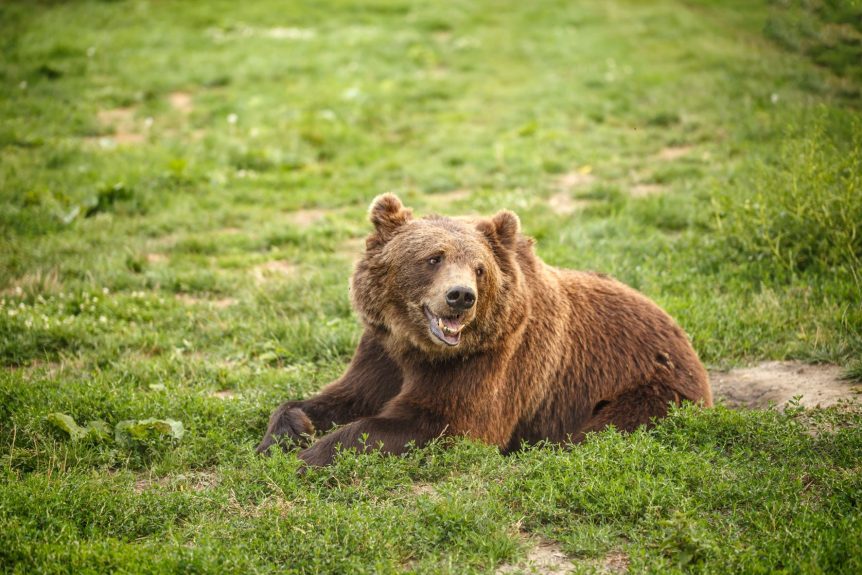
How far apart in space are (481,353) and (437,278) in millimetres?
605

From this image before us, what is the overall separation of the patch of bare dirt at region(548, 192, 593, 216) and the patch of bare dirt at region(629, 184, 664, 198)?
624mm

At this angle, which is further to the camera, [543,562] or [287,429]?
[287,429]

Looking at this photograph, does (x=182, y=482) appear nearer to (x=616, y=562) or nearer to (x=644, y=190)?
(x=616, y=562)

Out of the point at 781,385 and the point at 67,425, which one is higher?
the point at 67,425

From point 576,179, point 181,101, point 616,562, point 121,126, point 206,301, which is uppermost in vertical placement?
point 181,101

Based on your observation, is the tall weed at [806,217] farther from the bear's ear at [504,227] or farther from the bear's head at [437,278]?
the bear's head at [437,278]

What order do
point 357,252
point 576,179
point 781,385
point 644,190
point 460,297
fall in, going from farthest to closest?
point 576,179 < point 644,190 < point 357,252 < point 781,385 < point 460,297

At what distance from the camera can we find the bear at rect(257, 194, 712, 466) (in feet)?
17.5

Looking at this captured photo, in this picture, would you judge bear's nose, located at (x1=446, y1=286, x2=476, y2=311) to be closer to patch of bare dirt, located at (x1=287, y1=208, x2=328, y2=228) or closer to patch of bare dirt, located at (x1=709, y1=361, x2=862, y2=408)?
patch of bare dirt, located at (x1=709, y1=361, x2=862, y2=408)

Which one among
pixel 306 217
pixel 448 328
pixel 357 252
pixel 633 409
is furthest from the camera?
pixel 306 217

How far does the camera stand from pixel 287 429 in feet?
18.4

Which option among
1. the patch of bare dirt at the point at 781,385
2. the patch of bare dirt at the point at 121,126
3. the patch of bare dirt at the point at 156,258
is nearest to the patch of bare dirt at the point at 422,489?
the patch of bare dirt at the point at 781,385

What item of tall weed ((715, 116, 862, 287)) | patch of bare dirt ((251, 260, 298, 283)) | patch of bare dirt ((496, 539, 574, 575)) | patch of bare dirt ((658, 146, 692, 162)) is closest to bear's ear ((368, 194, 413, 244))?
patch of bare dirt ((496, 539, 574, 575))

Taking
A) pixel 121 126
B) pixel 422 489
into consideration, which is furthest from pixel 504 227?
pixel 121 126
